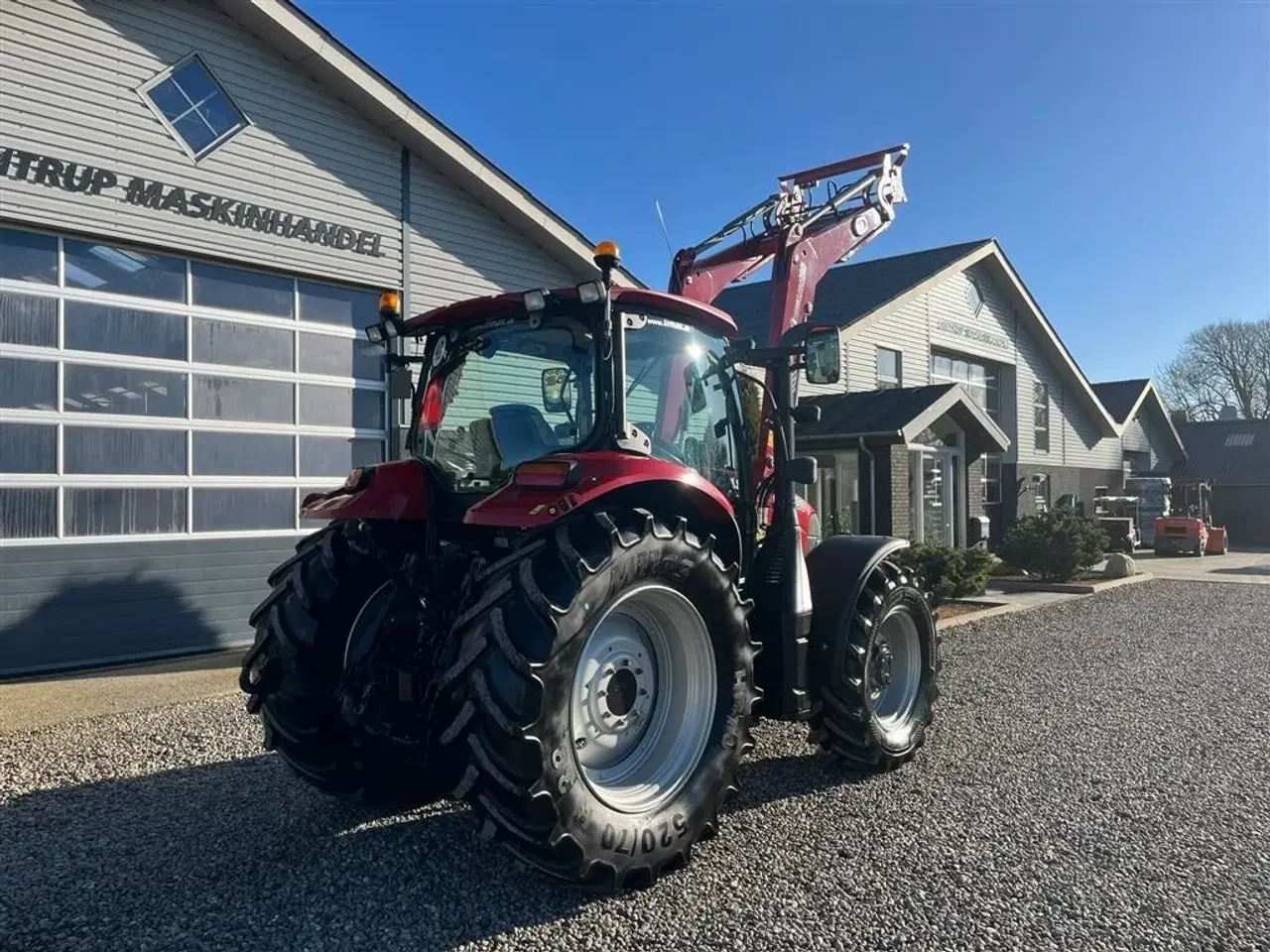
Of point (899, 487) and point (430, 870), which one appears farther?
point (899, 487)

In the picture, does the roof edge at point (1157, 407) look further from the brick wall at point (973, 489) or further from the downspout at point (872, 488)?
the downspout at point (872, 488)

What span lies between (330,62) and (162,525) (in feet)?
16.4

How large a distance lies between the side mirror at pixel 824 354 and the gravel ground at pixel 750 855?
2174 millimetres

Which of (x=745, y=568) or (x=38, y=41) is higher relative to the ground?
(x=38, y=41)

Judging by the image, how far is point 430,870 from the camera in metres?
3.92

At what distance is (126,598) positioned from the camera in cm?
875

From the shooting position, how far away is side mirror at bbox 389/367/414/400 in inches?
205

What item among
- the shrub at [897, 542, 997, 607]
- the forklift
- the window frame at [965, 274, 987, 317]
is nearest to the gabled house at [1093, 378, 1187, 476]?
the forklift

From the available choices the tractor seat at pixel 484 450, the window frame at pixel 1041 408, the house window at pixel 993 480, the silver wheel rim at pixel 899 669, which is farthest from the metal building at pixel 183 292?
the window frame at pixel 1041 408

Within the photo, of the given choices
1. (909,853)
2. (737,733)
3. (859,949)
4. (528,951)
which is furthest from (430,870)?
(909,853)

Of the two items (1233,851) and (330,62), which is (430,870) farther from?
(330,62)

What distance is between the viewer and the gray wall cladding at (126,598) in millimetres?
8133

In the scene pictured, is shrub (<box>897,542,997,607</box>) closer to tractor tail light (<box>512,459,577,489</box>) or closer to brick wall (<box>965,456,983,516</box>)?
brick wall (<box>965,456,983,516</box>)

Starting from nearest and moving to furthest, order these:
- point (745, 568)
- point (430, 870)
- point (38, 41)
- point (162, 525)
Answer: point (430, 870), point (745, 568), point (38, 41), point (162, 525)
